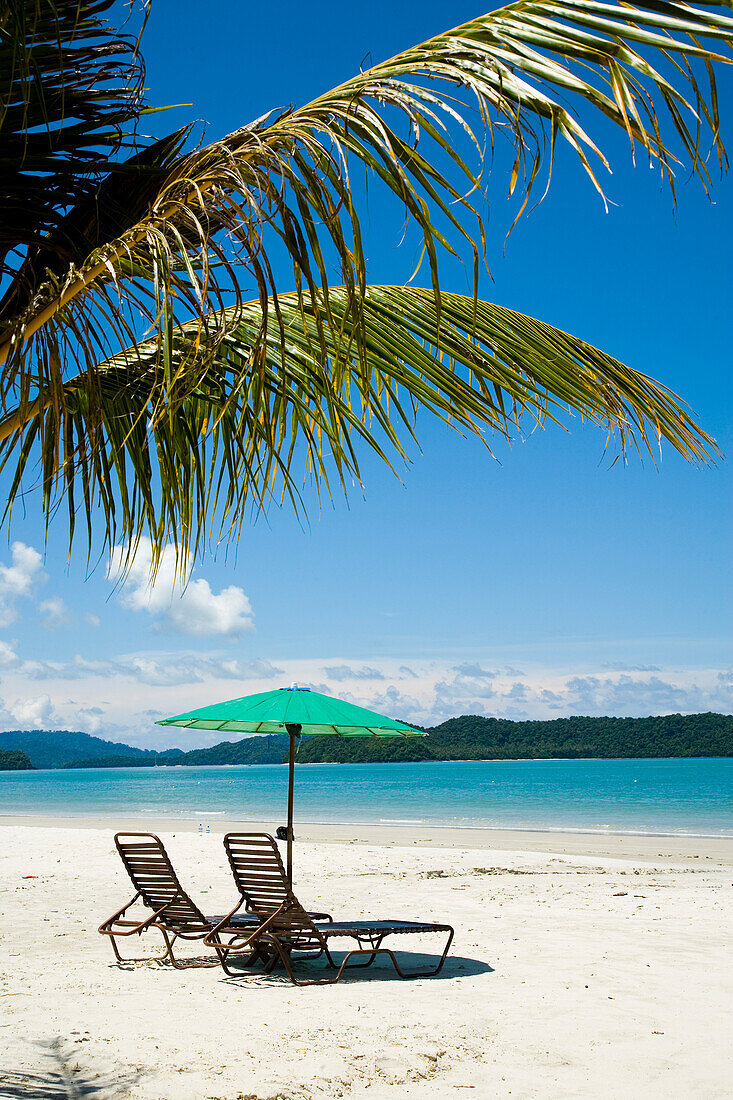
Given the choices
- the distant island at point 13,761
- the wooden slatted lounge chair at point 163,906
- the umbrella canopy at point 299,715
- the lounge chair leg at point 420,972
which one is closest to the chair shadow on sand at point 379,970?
the lounge chair leg at point 420,972

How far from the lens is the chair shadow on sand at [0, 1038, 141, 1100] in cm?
353

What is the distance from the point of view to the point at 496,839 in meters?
21.0

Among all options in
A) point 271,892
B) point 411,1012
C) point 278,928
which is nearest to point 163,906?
point 271,892

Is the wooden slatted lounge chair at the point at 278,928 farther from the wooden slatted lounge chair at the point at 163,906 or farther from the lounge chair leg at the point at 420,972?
the wooden slatted lounge chair at the point at 163,906

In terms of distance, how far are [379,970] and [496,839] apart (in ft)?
50.5

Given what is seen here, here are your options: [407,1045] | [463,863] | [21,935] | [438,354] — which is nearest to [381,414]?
[438,354]

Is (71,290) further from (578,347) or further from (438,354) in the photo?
(578,347)

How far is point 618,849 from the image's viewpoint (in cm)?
1883

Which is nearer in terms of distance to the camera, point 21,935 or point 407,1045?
point 407,1045

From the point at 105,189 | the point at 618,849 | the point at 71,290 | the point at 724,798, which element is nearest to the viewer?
the point at 71,290

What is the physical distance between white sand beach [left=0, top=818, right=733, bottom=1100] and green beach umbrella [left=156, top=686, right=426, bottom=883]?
1.40 meters

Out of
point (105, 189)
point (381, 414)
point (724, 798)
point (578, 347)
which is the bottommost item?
point (724, 798)

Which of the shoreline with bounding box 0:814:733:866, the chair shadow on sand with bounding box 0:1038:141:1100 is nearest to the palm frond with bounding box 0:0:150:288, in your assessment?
the chair shadow on sand with bounding box 0:1038:141:1100

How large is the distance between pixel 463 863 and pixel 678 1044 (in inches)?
419
